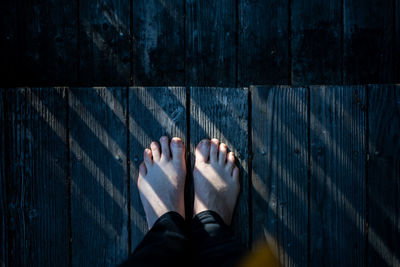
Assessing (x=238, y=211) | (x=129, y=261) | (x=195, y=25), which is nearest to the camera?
(x=129, y=261)

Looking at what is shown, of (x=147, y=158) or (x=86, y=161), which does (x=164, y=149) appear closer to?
(x=147, y=158)

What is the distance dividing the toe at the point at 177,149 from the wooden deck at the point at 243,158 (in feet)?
0.15

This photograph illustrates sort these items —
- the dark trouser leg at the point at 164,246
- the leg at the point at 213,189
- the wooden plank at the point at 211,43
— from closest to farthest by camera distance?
the dark trouser leg at the point at 164,246 → the leg at the point at 213,189 → the wooden plank at the point at 211,43

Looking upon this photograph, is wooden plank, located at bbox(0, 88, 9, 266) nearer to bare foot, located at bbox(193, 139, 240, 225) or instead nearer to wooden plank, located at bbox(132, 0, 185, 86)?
wooden plank, located at bbox(132, 0, 185, 86)

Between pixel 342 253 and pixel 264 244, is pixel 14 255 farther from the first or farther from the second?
pixel 342 253

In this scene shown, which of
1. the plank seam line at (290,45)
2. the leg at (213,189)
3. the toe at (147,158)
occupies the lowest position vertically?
the leg at (213,189)

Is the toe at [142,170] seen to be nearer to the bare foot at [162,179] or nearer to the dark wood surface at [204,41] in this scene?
the bare foot at [162,179]

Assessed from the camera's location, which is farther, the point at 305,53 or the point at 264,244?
the point at 305,53

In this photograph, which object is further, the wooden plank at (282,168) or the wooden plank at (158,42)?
the wooden plank at (158,42)

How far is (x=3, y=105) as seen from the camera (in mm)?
942

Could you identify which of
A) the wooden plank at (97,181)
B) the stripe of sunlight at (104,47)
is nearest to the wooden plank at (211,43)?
the stripe of sunlight at (104,47)

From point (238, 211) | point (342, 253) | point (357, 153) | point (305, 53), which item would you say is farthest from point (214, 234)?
point (305, 53)

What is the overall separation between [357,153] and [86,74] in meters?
1.25

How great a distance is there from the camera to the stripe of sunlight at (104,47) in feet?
3.80
